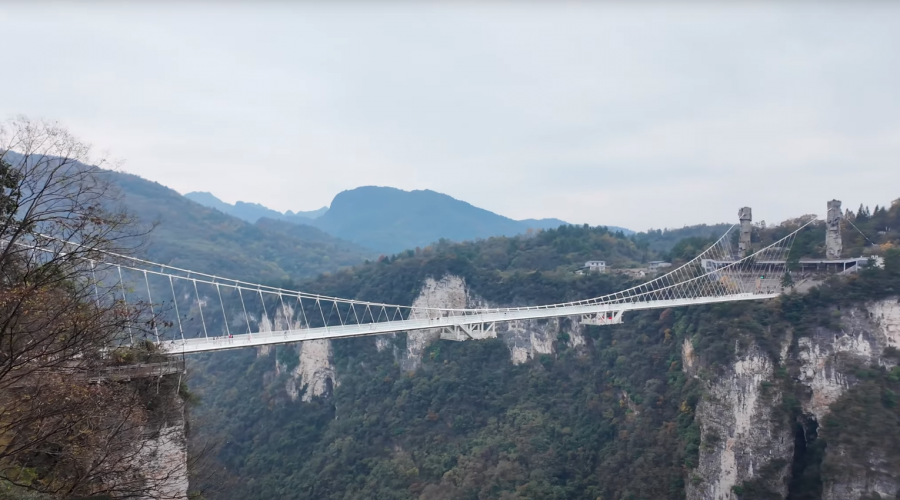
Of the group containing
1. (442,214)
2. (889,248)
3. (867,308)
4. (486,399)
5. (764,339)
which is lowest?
(486,399)

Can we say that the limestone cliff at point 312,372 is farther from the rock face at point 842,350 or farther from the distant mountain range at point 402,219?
the distant mountain range at point 402,219

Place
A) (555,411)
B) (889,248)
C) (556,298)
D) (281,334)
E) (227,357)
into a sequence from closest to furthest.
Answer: (281,334), (889,248), (555,411), (556,298), (227,357)

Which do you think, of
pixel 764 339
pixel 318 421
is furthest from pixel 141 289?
pixel 764 339

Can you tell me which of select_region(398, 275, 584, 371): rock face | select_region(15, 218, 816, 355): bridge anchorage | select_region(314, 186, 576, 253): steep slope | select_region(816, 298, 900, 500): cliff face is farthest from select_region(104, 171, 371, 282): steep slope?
select_region(816, 298, 900, 500): cliff face

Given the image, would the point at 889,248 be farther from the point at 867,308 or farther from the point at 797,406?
the point at 797,406

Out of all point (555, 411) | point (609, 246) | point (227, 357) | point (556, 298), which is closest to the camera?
point (555, 411)

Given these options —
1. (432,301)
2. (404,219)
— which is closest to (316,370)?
(432,301)

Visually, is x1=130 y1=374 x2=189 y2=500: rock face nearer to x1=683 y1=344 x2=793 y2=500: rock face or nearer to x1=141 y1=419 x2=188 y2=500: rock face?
x1=141 y1=419 x2=188 y2=500: rock face
